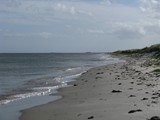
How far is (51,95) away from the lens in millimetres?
23000

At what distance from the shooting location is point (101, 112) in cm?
1429

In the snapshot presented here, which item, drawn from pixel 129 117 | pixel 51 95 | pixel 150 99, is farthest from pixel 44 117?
pixel 51 95

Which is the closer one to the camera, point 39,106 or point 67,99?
point 39,106

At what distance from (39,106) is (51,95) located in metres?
4.96

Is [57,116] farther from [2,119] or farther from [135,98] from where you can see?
[135,98]

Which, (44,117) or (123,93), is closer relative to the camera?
(44,117)

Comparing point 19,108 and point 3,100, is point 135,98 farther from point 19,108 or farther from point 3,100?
point 3,100

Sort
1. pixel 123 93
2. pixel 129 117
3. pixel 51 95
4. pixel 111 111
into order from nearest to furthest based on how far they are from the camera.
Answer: pixel 129 117, pixel 111 111, pixel 123 93, pixel 51 95

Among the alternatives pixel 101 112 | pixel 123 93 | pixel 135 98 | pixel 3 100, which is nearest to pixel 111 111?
pixel 101 112

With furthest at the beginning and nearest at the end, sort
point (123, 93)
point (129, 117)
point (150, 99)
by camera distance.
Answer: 1. point (123, 93)
2. point (150, 99)
3. point (129, 117)

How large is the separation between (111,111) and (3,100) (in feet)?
29.3

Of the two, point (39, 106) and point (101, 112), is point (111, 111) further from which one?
point (39, 106)

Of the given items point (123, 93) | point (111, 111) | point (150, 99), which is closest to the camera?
point (111, 111)

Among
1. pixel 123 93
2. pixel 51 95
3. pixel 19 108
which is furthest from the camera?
pixel 51 95
